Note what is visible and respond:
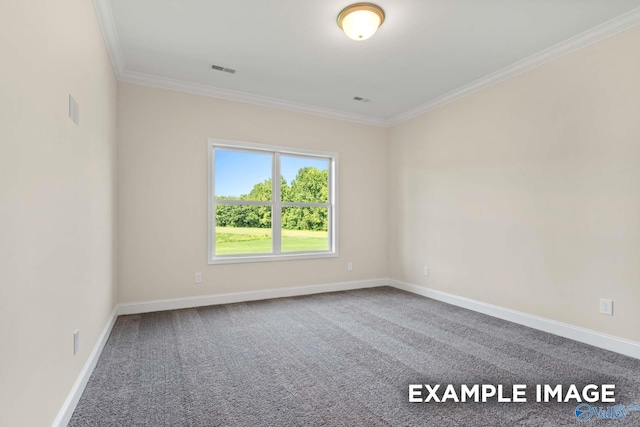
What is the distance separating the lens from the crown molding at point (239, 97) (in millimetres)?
3771

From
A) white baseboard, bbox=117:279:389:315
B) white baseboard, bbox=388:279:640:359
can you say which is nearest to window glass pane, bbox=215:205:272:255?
white baseboard, bbox=117:279:389:315

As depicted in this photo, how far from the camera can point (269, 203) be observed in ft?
15.2

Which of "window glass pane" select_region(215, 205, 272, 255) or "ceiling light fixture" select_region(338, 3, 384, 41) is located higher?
"ceiling light fixture" select_region(338, 3, 384, 41)

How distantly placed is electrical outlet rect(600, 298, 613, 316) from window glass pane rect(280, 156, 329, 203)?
3377mm

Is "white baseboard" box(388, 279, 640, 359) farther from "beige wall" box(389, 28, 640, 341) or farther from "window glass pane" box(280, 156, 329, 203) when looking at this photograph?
"window glass pane" box(280, 156, 329, 203)

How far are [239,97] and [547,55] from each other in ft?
11.2

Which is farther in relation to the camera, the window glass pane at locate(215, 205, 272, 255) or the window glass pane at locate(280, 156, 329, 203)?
the window glass pane at locate(280, 156, 329, 203)

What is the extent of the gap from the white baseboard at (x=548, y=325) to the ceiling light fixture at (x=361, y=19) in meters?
3.13

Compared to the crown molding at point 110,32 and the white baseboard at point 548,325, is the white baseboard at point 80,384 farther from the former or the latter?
the white baseboard at point 548,325

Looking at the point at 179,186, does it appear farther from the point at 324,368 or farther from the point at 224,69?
the point at 324,368

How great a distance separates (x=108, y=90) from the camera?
314 cm

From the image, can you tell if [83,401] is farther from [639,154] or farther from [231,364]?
[639,154]

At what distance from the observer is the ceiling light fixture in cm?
252
